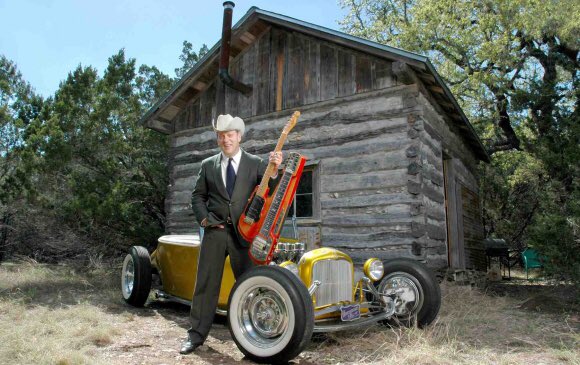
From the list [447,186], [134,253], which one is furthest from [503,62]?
[134,253]

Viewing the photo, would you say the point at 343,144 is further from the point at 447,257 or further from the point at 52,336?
the point at 52,336

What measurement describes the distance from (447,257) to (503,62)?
931cm

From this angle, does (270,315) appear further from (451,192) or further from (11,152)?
(11,152)

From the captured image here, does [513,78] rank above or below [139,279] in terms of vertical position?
above

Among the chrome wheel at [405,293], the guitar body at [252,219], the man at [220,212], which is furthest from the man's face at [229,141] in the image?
the chrome wheel at [405,293]

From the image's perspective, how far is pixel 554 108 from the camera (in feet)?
44.1

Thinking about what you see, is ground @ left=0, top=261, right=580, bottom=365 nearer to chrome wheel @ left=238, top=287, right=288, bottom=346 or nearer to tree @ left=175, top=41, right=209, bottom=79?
chrome wheel @ left=238, top=287, right=288, bottom=346

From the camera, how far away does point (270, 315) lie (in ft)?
12.7

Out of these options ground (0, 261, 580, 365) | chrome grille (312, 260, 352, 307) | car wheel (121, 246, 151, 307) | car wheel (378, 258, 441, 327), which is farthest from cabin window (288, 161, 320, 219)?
chrome grille (312, 260, 352, 307)

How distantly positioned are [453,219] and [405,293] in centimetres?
585

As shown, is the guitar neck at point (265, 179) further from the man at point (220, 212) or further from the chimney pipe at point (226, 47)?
the chimney pipe at point (226, 47)

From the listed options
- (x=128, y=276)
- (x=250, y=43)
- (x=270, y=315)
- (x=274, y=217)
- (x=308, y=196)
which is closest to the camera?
(x=270, y=315)

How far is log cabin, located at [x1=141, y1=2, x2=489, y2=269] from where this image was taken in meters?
7.71

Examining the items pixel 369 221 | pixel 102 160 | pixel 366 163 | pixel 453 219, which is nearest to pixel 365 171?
pixel 366 163
